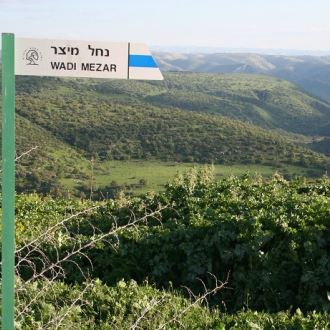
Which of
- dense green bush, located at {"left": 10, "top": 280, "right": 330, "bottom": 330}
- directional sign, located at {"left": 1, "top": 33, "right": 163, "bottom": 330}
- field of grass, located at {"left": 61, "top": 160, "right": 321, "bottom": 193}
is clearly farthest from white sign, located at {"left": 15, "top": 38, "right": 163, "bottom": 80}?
field of grass, located at {"left": 61, "top": 160, "right": 321, "bottom": 193}

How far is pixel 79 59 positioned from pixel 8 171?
70 cm

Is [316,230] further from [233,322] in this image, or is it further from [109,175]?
[109,175]

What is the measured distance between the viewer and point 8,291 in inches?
112

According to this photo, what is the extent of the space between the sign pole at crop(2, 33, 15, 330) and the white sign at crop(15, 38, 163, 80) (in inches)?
2.4

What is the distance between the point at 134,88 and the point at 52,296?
498ft

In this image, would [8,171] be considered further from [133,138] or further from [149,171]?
[133,138]

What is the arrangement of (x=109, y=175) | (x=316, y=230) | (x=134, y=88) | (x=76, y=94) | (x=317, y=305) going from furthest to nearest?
(x=134, y=88) < (x=76, y=94) < (x=109, y=175) < (x=316, y=230) < (x=317, y=305)

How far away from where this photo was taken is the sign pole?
276cm

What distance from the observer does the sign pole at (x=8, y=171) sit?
9.04 feet

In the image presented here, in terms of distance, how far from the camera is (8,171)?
9.12ft

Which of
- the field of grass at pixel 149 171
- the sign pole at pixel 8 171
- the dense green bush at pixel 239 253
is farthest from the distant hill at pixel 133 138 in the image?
the sign pole at pixel 8 171

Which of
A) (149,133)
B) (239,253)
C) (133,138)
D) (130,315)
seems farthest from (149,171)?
(130,315)

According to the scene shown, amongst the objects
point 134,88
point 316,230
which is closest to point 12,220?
A: point 316,230

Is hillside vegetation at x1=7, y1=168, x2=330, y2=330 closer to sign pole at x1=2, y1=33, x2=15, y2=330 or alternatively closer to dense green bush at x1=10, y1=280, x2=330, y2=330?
dense green bush at x1=10, y1=280, x2=330, y2=330
